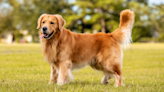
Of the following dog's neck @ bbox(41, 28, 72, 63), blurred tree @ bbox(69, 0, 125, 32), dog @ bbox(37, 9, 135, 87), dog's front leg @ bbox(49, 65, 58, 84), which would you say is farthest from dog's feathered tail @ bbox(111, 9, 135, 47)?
blurred tree @ bbox(69, 0, 125, 32)

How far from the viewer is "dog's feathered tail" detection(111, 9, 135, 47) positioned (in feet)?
18.0

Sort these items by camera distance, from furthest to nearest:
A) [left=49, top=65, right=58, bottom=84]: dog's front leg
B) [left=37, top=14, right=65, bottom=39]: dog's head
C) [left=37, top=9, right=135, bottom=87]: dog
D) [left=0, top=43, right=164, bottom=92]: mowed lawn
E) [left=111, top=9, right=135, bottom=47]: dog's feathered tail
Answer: [left=111, top=9, right=135, bottom=47]: dog's feathered tail, [left=49, top=65, right=58, bottom=84]: dog's front leg, [left=37, top=9, right=135, bottom=87]: dog, [left=37, top=14, right=65, bottom=39]: dog's head, [left=0, top=43, right=164, bottom=92]: mowed lawn

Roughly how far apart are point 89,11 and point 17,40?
20060 millimetres

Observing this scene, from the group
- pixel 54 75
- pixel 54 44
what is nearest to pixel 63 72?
pixel 54 75

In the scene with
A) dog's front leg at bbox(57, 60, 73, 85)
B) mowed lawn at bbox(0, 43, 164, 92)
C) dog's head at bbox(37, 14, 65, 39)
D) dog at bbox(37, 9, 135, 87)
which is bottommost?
mowed lawn at bbox(0, 43, 164, 92)

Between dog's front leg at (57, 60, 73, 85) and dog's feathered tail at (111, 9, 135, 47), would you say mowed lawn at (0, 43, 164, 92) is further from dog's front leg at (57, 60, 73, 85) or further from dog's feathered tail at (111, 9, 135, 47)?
dog's feathered tail at (111, 9, 135, 47)

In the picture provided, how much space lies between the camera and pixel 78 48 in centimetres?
533

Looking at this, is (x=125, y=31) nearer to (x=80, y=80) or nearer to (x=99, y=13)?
(x=80, y=80)

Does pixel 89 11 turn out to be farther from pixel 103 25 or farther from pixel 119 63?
pixel 119 63

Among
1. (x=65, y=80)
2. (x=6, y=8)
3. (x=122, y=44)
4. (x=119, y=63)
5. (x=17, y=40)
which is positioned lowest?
(x=17, y=40)

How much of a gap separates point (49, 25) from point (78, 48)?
0.93 meters

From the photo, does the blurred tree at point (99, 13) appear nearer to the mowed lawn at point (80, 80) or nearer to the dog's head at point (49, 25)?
the mowed lawn at point (80, 80)

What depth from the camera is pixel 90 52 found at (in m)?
5.37

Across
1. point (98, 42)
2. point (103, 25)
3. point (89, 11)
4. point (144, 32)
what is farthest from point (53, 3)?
point (98, 42)
